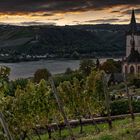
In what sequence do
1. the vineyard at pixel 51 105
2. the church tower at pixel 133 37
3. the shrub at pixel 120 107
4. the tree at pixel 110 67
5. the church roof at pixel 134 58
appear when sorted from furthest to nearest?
the church tower at pixel 133 37
the church roof at pixel 134 58
the tree at pixel 110 67
the shrub at pixel 120 107
the vineyard at pixel 51 105

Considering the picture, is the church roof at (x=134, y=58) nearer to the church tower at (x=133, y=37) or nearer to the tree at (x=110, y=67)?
the tree at (x=110, y=67)

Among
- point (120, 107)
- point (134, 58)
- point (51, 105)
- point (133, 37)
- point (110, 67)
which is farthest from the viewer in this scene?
point (133, 37)

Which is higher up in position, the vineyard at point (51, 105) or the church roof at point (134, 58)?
the vineyard at point (51, 105)

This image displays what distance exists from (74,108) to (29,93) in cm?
661

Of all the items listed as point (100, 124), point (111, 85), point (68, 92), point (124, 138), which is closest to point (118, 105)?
point (100, 124)

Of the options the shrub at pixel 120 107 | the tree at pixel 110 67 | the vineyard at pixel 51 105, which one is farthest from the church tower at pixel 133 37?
the vineyard at pixel 51 105

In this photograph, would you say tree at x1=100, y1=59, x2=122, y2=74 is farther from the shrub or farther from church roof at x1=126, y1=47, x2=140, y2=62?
the shrub

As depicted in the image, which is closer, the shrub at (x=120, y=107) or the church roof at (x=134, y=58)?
the shrub at (x=120, y=107)

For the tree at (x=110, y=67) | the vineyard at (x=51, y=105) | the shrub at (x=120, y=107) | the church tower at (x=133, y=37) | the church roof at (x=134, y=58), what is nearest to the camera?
the vineyard at (x=51, y=105)

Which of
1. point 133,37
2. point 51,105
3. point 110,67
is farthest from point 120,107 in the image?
point 133,37

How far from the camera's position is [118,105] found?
5231 cm

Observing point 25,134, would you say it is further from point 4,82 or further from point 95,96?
point 4,82

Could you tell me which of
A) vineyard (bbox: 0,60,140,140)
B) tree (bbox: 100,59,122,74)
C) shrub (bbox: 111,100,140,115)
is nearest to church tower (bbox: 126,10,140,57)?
tree (bbox: 100,59,122,74)

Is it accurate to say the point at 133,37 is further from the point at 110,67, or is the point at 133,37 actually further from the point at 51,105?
the point at 51,105
